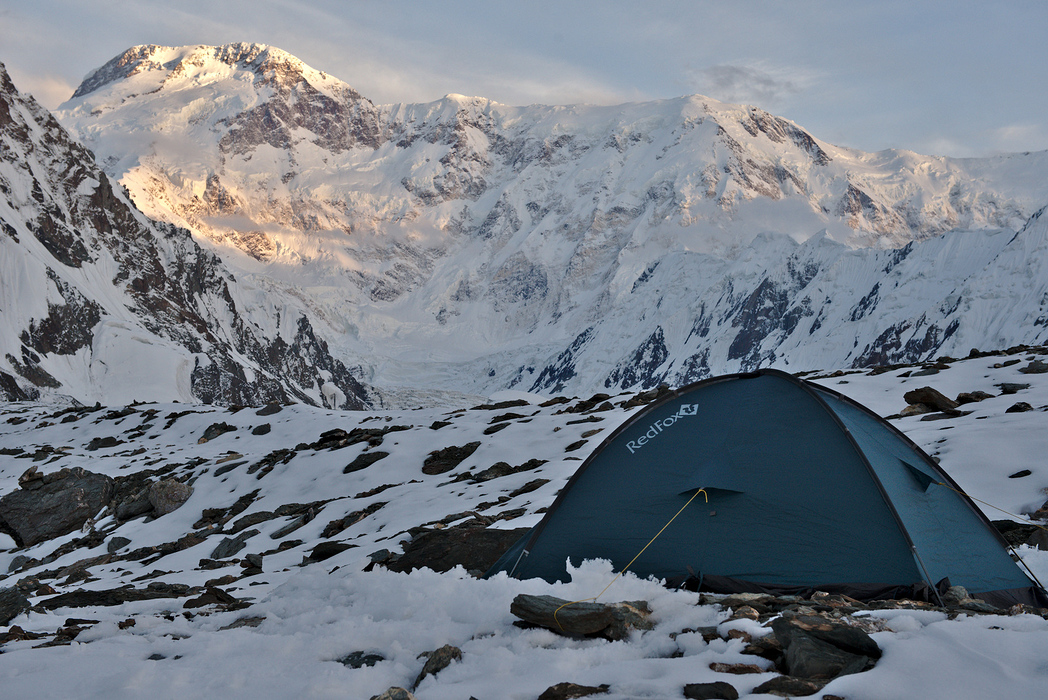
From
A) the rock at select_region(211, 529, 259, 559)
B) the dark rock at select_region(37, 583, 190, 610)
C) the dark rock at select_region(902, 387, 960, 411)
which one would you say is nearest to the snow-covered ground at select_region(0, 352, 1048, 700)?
the rock at select_region(211, 529, 259, 559)

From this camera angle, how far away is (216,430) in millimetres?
31094

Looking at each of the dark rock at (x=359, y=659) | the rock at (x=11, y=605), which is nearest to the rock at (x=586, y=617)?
the dark rock at (x=359, y=659)

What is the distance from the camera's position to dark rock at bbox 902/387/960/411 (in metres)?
15.0

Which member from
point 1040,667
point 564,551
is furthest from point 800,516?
point 1040,667

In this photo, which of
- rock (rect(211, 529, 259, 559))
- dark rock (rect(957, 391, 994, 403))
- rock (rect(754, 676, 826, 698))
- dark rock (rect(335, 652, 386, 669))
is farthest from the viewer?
dark rock (rect(957, 391, 994, 403))

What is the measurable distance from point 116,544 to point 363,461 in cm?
616

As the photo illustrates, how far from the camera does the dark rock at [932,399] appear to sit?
49.2 feet

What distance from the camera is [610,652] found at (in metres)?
5.52

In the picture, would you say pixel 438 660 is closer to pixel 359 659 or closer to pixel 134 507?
pixel 359 659

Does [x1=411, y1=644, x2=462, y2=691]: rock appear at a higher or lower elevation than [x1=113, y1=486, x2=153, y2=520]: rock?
higher

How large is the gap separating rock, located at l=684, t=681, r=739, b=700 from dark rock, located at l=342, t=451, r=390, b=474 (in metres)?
16.0

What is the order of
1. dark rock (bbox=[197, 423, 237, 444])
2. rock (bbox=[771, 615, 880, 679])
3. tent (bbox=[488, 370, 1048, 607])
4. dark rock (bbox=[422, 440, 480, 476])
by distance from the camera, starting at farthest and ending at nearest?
dark rock (bbox=[197, 423, 237, 444]) < dark rock (bbox=[422, 440, 480, 476]) < tent (bbox=[488, 370, 1048, 607]) < rock (bbox=[771, 615, 880, 679])

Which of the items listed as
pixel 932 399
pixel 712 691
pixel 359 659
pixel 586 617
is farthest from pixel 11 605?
pixel 932 399

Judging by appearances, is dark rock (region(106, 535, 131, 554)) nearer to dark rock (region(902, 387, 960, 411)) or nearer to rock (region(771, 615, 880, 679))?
rock (region(771, 615, 880, 679))
